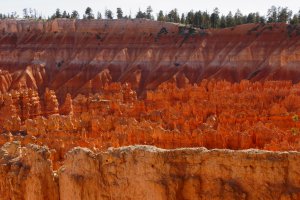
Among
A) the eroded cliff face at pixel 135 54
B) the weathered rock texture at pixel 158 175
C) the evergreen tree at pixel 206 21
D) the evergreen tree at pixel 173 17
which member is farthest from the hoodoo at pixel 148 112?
the evergreen tree at pixel 173 17

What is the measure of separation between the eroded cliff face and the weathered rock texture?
38.6 m

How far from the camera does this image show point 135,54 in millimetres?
61844

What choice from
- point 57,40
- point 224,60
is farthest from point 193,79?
point 57,40

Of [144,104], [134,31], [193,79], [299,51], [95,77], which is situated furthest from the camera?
[134,31]

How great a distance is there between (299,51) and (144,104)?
2021 centimetres

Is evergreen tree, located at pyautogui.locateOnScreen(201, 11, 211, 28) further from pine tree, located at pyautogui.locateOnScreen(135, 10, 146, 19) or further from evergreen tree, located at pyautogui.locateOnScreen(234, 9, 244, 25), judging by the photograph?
pine tree, located at pyautogui.locateOnScreen(135, 10, 146, 19)

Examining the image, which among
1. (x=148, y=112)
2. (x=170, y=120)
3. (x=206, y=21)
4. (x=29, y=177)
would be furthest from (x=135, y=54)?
(x=29, y=177)

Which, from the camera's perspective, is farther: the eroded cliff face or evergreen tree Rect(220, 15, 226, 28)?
evergreen tree Rect(220, 15, 226, 28)

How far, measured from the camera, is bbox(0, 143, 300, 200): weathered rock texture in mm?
8039

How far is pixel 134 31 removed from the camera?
214ft

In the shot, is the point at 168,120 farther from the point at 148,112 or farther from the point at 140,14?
the point at 140,14

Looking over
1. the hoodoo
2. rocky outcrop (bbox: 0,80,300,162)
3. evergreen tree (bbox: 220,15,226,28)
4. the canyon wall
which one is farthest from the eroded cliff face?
rocky outcrop (bbox: 0,80,300,162)

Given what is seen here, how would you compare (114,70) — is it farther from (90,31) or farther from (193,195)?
(193,195)

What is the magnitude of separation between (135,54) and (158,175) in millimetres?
53480
